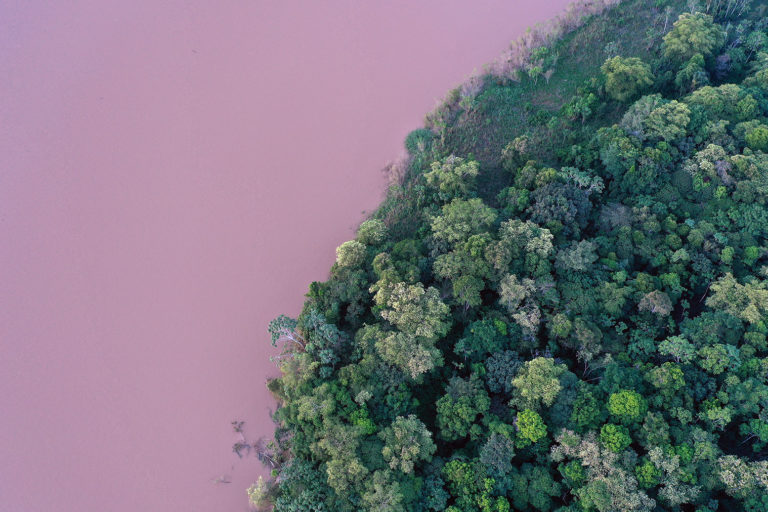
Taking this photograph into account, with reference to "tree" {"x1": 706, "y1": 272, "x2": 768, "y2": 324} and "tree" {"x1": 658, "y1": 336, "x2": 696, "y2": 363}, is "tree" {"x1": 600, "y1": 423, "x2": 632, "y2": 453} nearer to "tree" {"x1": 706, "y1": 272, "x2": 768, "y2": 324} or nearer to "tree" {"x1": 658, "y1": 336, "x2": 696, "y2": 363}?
"tree" {"x1": 658, "y1": 336, "x2": 696, "y2": 363}

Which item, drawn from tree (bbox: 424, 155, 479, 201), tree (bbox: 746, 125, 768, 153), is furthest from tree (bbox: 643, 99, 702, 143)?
tree (bbox: 424, 155, 479, 201)

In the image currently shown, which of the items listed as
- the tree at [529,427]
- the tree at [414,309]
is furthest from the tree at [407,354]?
the tree at [529,427]

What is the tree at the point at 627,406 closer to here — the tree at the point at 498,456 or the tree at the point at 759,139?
the tree at the point at 498,456

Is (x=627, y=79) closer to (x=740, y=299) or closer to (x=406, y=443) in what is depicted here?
(x=740, y=299)

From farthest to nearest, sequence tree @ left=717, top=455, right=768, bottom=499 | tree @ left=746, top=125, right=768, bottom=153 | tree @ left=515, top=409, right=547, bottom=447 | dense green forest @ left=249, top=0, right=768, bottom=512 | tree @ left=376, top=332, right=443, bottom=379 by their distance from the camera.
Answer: tree @ left=746, top=125, right=768, bottom=153 < tree @ left=376, top=332, right=443, bottom=379 < tree @ left=515, top=409, right=547, bottom=447 < dense green forest @ left=249, top=0, right=768, bottom=512 < tree @ left=717, top=455, right=768, bottom=499

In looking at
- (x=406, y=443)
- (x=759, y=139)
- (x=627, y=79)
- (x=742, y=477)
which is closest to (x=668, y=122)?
(x=759, y=139)

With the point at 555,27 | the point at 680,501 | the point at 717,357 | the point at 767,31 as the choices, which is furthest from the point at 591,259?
the point at 767,31

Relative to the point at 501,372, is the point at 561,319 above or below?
above

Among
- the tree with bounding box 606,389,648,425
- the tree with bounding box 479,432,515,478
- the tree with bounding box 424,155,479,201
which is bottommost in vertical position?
the tree with bounding box 606,389,648,425
